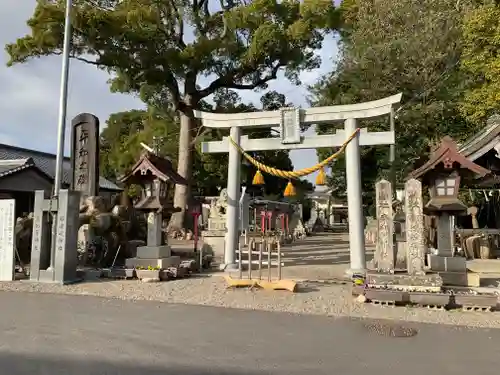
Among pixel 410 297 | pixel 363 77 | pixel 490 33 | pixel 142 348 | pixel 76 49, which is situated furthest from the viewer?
pixel 363 77

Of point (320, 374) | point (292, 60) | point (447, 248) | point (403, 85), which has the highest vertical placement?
point (292, 60)

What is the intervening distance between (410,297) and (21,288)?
842 cm

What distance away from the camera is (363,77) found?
24.2 m

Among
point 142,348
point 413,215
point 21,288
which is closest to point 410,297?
point 413,215

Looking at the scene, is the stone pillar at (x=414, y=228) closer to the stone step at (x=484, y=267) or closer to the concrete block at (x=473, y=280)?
the concrete block at (x=473, y=280)

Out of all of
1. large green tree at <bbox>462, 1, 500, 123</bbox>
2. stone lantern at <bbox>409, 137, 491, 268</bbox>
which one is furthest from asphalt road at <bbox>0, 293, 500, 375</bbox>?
large green tree at <bbox>462, 1, 500, 123</bbox>

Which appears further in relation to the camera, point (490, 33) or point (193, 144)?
point (193, 144)

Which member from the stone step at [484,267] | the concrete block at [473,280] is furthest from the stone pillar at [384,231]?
the stone step at [484,267]

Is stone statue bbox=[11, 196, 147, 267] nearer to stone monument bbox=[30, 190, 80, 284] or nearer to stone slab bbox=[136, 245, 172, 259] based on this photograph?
stone slab bbox=[136, 245, 172, 259]

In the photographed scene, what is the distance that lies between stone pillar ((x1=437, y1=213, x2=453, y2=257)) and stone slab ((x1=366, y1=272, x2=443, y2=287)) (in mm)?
1075

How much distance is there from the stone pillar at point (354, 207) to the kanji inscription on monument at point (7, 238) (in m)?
8.68

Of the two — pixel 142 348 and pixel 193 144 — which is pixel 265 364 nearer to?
pixel 142 348

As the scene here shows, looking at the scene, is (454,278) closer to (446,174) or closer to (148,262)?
(446,174)

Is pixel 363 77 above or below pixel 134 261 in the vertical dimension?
above
